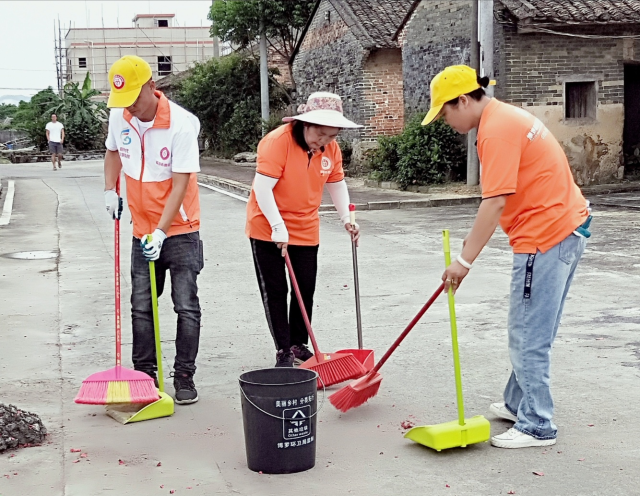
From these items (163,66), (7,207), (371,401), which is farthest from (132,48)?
(371,401)

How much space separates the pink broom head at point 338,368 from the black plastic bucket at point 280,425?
44.6 inches

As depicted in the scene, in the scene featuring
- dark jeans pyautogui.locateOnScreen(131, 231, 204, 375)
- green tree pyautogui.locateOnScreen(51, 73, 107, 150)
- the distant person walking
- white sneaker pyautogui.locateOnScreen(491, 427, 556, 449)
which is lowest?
white sneaker pyautogui.locateOnScreen(491, 427, 556, 449)

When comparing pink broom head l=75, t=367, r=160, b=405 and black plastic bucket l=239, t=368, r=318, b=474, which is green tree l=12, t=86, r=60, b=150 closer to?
pink broom head l=75, t=367, r=160, b=405

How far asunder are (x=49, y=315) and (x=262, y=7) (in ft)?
78.3

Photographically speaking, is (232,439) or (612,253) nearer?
(232,439)

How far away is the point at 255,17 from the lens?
30.8 m

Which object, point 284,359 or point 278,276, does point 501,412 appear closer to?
point 284,359

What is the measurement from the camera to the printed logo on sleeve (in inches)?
199

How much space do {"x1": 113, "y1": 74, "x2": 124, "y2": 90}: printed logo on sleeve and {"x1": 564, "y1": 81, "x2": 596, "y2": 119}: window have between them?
16396mm

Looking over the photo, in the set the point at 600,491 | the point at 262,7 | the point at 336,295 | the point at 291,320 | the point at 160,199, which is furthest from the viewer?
the point at 262,7


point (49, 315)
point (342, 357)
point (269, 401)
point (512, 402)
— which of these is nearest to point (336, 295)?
point (49, 315)

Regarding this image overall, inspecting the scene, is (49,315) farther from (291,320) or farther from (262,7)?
(262,7)

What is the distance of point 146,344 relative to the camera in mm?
5535

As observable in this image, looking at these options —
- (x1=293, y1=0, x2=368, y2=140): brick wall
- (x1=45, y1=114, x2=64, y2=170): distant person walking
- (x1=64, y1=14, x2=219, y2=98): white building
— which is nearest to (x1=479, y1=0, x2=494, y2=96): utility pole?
(x1=293, y1=0, x2=368, y2=140): brick wall
